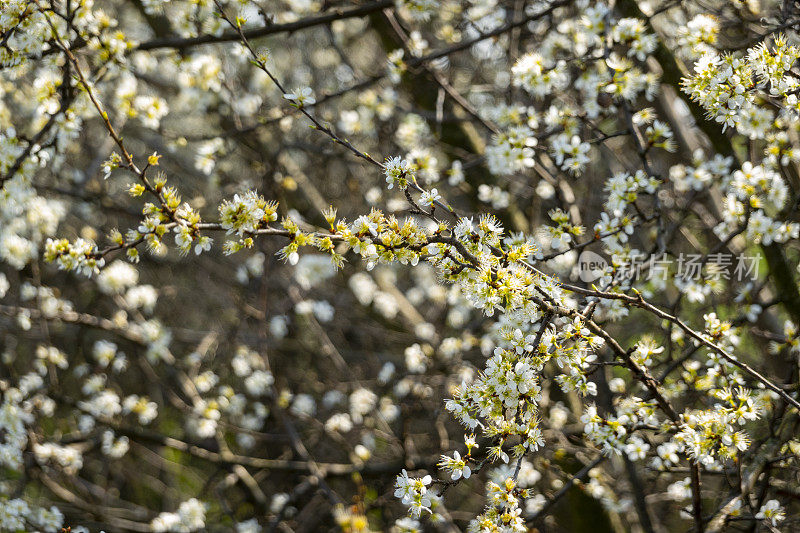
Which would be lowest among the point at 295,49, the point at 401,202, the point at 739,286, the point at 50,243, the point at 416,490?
the point at 416,490

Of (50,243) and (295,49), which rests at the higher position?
(295,49)

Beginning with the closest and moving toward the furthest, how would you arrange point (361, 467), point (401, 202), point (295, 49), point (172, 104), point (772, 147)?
point (772, 147)
point (361, 467)
point (401, 202)
point (172, 104)
point (295, 49)

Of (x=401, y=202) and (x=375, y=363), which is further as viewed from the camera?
(x=375, y=363)

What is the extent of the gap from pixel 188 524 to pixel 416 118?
10.1ft

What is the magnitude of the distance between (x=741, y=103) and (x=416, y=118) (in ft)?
7.85

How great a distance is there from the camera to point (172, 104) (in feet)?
21.3

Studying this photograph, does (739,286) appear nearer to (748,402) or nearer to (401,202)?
(748,402)

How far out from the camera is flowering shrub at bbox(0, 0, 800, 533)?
201 centimetres

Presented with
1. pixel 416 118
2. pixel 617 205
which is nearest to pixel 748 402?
pixel 617 205

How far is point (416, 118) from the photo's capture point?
13.7ft

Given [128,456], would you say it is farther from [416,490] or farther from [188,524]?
[416,490]

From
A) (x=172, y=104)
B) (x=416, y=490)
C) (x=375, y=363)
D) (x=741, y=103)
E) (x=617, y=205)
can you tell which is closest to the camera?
(x=416, y=490)

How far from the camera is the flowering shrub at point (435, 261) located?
2.01 metres

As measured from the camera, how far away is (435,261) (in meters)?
1.88
